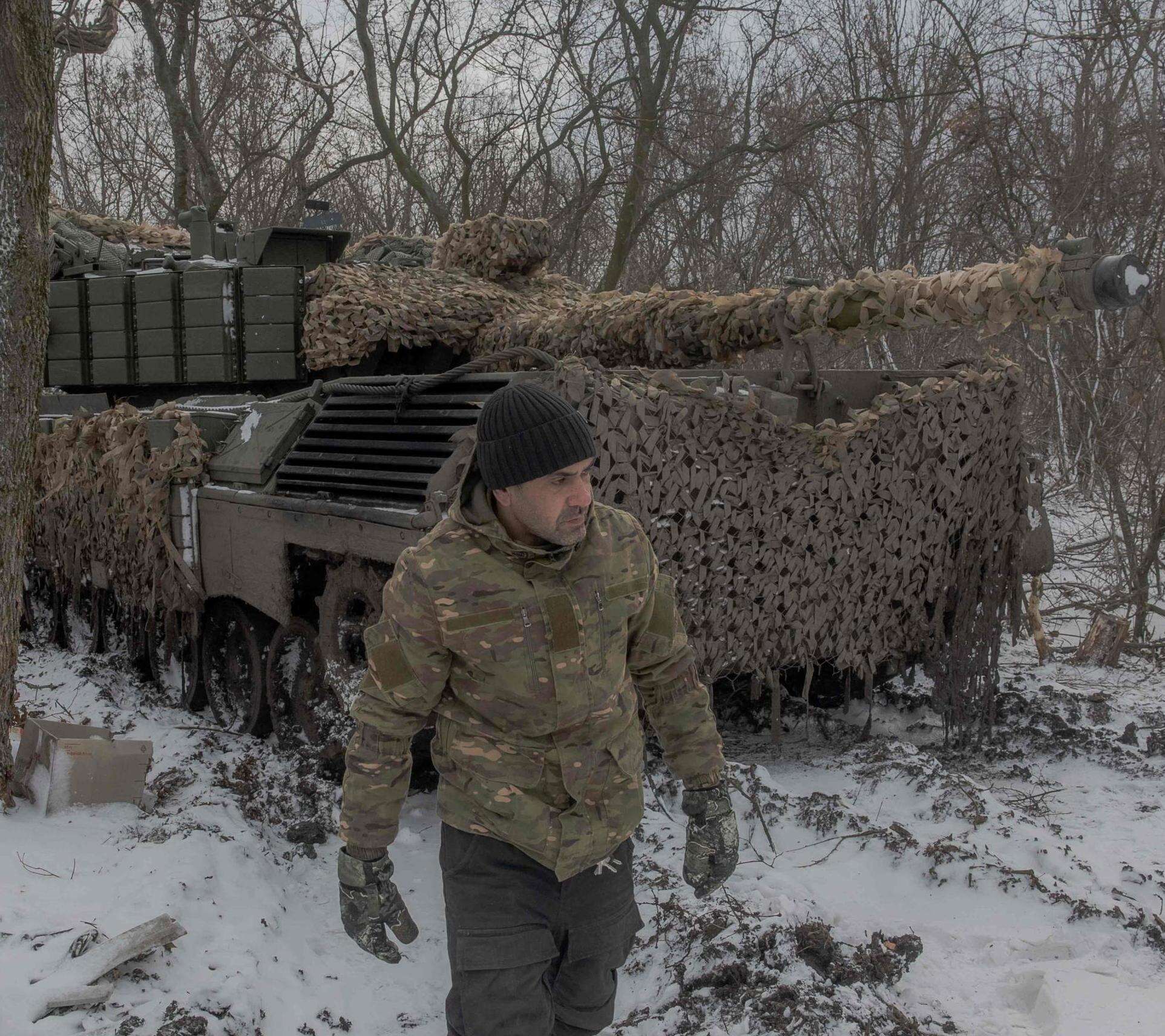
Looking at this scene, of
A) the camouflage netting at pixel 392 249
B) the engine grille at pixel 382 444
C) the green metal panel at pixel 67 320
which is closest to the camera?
the engine grille at pixel 382 444

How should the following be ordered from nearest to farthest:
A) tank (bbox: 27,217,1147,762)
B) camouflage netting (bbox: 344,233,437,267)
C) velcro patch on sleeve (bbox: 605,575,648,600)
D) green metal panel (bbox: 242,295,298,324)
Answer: velcro patch on sleeve (bbox: 605,575,648,600), tank (bbox: 27,217,1147,762), green metal panel (bbox: 242,295,298,324), camouflage netting (bbox: 344,233,437,267)

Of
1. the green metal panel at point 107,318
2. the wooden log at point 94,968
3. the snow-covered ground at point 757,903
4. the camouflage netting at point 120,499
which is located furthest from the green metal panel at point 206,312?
the wooden log at point 94,968

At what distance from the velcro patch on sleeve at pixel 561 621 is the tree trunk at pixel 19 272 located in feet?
9.78

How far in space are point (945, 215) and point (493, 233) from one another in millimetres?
7127

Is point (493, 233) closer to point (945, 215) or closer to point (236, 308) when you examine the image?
point (236, 308)

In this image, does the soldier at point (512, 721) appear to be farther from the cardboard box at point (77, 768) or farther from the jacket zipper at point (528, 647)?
the cardboard box at point (77, 768)

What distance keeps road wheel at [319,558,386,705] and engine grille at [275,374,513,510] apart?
0.35 m

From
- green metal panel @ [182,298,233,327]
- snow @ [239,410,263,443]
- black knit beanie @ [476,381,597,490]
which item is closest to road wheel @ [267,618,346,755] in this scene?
snow @ [239,410,263,443]

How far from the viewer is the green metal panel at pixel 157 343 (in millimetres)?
7477

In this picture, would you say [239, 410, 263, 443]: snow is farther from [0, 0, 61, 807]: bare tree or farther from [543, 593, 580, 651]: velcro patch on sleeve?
[543, 593, 580, 651]: velcro patch on sleeve

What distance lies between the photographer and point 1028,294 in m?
4.09

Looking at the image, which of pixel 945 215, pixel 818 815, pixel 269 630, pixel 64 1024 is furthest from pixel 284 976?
pixel 945 215

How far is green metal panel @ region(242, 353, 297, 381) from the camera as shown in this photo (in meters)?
7.29

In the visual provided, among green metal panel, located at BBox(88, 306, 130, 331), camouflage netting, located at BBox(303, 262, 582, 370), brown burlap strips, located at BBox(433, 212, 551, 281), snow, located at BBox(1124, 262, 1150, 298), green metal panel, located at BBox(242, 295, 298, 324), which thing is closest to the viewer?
snow, located at BBox(1124, 262, 1150, 298)
